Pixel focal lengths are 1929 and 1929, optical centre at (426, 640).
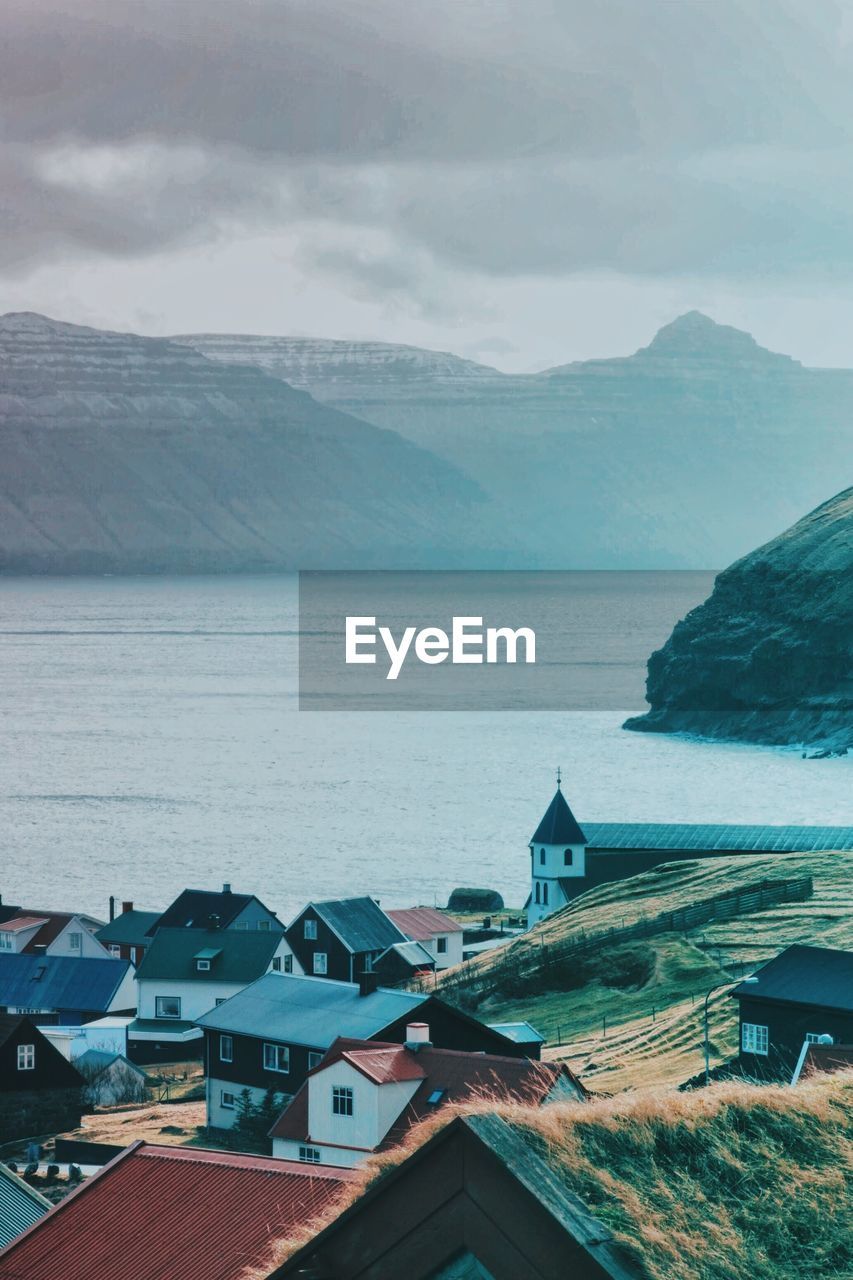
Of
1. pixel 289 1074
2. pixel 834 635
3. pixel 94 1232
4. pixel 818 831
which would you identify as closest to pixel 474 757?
pixel 834 635

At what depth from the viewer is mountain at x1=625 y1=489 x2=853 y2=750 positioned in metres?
172

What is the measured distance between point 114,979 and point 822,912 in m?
20.2

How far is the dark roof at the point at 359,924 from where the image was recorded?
54438 millimetres

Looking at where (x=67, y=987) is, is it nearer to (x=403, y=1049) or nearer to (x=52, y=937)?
(x=52, y=937)

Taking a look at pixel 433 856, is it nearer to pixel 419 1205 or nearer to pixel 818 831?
pixel 818 831

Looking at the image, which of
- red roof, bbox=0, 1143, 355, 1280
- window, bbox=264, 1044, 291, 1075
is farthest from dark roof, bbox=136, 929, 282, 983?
red roof, bbox=0, 1143, 355, 1280

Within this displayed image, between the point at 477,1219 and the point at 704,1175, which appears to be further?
the point at 704,1175

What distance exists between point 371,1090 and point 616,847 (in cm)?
4805

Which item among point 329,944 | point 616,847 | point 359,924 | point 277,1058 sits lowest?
point 277,1058

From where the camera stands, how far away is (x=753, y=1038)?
3139 cm

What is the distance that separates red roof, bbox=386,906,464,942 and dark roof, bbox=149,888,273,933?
15.2 ft

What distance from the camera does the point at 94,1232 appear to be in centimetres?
1259

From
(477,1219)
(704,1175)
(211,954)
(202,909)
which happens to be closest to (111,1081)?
(211,954)

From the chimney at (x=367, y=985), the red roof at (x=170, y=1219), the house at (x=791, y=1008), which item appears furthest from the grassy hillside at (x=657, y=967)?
the red roof at (x=170, y=1219)
